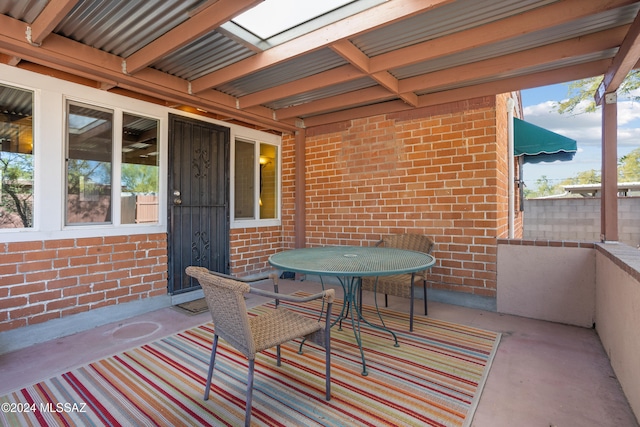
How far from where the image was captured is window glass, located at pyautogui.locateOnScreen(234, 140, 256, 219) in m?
5.37

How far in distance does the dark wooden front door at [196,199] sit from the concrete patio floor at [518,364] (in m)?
0.82

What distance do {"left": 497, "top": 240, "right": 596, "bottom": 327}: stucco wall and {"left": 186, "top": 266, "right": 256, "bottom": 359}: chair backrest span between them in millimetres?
3487

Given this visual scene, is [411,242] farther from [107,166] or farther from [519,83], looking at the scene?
[107,166]

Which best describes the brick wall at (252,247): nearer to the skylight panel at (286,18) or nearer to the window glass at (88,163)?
the window glass at (88,163)

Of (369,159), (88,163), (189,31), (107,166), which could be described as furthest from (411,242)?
(88,163)

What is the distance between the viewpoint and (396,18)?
238cm

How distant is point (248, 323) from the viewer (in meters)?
1.77

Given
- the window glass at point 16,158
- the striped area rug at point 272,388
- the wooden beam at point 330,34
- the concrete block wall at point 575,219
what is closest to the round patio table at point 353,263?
the striped area rug at point 272,388

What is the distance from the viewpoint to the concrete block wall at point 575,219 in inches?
246

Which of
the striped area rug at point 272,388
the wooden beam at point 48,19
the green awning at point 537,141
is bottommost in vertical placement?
the striped area rug at point 272,388

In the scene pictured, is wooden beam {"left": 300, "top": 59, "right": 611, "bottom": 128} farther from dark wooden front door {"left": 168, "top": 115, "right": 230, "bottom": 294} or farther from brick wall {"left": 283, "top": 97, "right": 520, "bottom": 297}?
dark wooden front door {"left": 168, "top": 115, "right": 230, "bottom": 294}

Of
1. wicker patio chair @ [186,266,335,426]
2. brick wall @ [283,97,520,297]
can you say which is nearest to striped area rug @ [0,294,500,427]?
wicker patio chair @ [186,266,335,426]

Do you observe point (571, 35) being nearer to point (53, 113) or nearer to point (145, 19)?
point (145, 19)

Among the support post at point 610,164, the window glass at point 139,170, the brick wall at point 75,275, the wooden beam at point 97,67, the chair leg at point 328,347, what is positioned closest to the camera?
the chair leg at point 328,347
